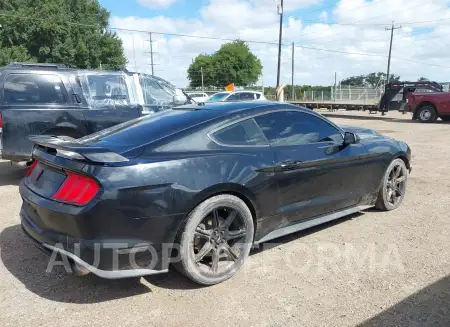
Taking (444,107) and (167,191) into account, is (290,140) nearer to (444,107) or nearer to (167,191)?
(167,191)

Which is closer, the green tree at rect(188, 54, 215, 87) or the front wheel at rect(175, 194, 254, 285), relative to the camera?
the front wheel at rect(175, 194, 254, 285)

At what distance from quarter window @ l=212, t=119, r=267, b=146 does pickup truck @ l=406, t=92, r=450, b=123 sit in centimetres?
1695

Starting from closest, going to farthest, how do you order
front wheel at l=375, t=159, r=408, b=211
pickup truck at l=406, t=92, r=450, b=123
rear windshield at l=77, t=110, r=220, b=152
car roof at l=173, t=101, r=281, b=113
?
1. rear windshield at l=77, t=110, r=220, b=152
2. car roof at l=173, t=101, r=281, b=113
3. front wheel at l=375, t=159, r=408, b=211
4. pickup truck at l=406, t=92, r=450, b=123

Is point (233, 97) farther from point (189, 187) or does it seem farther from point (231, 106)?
point (189, 187)

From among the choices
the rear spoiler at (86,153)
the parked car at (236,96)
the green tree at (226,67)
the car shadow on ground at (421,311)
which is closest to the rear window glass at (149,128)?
the rear spoiler at (86,153)

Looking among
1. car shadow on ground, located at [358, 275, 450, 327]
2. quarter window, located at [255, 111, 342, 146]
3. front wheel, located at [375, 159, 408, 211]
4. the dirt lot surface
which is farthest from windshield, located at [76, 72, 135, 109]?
car shadow on ground, located at [358, 275, 450, 327]

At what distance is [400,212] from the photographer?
5.19 metres

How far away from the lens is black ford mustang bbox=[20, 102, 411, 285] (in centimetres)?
Answer: 289

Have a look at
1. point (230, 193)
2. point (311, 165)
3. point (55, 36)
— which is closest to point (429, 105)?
point (311, 165)

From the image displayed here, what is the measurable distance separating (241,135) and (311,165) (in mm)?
820

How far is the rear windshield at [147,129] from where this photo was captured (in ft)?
10.8

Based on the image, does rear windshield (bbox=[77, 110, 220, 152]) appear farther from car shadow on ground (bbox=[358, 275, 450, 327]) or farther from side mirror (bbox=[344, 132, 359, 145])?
car shadow on ground (bbox=[358, 275, 450, 327])

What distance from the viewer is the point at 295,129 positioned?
13.5 feet

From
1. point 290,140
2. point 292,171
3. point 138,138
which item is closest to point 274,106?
point 290,140
